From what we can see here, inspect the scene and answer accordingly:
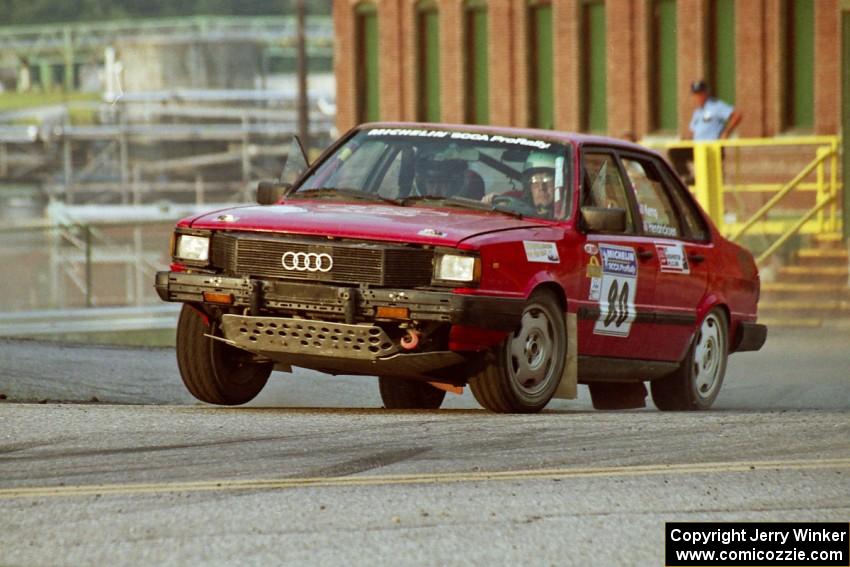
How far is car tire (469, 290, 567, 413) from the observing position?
32.2 feet

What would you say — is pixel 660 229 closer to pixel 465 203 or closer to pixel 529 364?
pixel 465 203

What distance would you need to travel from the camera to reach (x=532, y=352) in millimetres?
10070

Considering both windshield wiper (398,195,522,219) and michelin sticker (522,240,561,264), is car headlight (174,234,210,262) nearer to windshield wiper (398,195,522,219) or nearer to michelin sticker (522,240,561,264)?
windshield wiper (398,195,522,219)

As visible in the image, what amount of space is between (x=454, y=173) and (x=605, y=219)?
0.92 metres

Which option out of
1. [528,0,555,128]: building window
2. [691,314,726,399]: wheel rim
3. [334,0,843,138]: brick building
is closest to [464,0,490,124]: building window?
[334,0,843,138]: brick building

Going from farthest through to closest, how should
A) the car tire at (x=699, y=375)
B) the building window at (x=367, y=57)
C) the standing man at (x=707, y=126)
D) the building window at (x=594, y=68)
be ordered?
the building window at (x=367, y=57)
the building window at (x=594, y=68)
the standing man at (x=707, y=126)
the car tire at (x=699, y=375)

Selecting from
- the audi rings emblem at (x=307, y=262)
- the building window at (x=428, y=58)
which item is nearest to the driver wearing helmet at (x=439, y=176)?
the audi rings emblem at (x=307, y=262)

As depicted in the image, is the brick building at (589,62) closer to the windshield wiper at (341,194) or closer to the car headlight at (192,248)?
the windshield wiper at (341,194)

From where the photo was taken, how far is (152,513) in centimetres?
665

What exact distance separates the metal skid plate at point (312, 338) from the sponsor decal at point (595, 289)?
147cm

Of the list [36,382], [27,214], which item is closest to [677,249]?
[36,382]

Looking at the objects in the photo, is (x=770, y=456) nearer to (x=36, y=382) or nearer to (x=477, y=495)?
(x=477, y=495)

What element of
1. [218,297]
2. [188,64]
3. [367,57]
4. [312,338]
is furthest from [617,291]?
[188,64]

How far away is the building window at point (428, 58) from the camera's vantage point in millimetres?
39250
